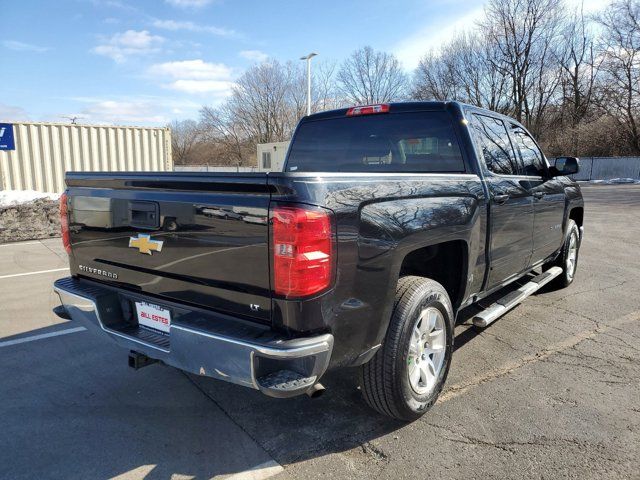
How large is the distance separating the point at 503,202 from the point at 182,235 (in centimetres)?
256

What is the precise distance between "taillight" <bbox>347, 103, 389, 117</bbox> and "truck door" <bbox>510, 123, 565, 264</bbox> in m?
1.44

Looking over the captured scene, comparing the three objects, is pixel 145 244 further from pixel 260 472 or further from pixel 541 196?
pixel 541 196

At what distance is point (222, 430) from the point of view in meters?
2.84

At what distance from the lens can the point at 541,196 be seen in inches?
181

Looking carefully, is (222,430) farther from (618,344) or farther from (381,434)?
(618,344)

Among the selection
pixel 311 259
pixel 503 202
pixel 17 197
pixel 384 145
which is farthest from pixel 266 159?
pixel 311 259

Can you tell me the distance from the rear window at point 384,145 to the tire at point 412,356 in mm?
1230

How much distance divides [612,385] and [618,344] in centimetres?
95

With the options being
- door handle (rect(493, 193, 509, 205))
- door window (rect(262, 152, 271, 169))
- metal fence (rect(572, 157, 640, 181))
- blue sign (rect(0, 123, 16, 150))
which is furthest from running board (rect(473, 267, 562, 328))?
metal fence (rect(572, 157, 640, 181))

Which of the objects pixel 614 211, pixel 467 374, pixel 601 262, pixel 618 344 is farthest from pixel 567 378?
pixel 614 211

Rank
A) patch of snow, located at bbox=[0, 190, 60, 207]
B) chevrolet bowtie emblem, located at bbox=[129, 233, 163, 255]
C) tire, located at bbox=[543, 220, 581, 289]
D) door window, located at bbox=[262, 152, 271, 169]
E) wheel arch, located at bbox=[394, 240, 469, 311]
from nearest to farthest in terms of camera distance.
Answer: chevrolet bowtie emblem, located at bbox=[129, 233, 163, 255] < wheel arch, located at bbox=[394, 240, 469, 311] < tire, located at bbox=[543, 220, 581, 289] < patch of snow, located at bbox=[0, 190, 60, 207] < door window, located at bbox=[262, 152, 271, 169]

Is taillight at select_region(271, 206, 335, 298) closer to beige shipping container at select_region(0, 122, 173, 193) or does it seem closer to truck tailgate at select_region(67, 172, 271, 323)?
truck tailgate at select_region(67, 172, 271, 323)

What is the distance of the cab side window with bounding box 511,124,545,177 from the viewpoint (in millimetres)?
4578

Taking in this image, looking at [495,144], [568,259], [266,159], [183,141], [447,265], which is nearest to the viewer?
[447,265]
